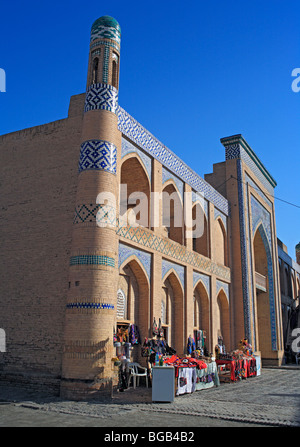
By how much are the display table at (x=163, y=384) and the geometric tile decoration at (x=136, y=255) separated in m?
3.23

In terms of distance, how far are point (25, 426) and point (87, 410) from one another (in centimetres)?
162

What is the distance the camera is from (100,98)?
34.1 feet

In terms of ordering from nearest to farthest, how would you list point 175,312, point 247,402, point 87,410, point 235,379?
1. point 87,410
2. point 247,402
3. point 235,379
4. point 175,312

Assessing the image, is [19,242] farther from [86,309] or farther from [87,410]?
[87,410]

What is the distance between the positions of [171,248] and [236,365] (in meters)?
4.00

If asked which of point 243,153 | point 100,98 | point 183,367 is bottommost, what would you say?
point 183,367

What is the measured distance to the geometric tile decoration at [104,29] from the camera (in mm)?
10859

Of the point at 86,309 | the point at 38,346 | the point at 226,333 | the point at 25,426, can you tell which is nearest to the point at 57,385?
the point at 38,346

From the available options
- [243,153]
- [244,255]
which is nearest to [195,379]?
[244,255]

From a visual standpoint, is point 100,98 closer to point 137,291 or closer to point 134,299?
point 137,291

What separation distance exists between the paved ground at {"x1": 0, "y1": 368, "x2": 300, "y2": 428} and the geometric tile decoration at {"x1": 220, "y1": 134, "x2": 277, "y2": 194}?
12759 mm

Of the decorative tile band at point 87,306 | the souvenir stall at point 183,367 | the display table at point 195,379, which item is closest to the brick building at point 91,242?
the decorative tile band at point 87,306

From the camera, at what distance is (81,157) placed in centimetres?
1009

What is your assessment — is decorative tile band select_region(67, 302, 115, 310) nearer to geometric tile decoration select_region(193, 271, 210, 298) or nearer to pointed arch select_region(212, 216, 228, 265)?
geometric tile decoration select_region(193, 271, 210, 298)
